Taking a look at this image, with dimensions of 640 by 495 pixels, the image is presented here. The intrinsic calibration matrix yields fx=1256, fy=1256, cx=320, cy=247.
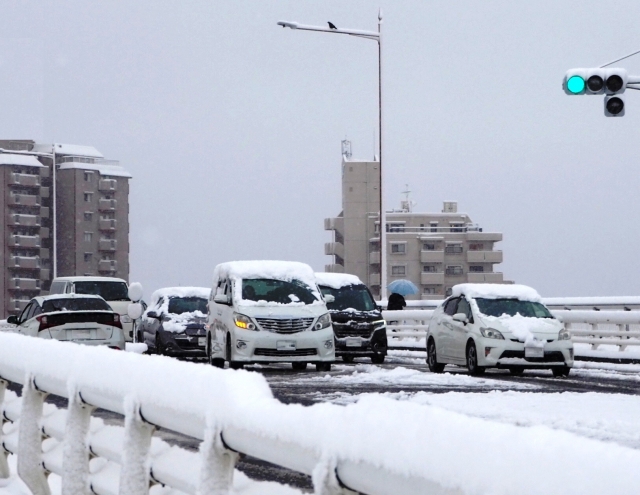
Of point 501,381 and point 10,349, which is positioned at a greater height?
point 10,349

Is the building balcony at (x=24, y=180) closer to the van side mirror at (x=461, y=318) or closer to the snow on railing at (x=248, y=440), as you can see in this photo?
the van side mirror at (x=461, y=318)

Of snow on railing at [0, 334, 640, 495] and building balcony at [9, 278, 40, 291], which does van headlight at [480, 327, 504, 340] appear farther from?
building balcony at [9, 278, 40, 291]

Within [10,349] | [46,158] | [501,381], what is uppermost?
[46,158]

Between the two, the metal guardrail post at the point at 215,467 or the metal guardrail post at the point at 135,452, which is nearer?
the metal guardrail post at the point at 215,467

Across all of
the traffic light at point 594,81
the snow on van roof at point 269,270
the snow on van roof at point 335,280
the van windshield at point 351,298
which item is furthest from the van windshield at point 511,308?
the snow on van roof at point 335,280

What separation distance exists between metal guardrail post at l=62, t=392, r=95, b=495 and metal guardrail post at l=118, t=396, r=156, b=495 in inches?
40.1

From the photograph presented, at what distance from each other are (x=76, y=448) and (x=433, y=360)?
18.1m

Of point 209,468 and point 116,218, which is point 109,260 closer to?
point 116,218

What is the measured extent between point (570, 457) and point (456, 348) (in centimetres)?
2118

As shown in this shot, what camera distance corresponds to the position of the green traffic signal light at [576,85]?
73.2ft

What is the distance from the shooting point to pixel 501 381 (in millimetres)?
20594

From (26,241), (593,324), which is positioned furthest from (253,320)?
(26,241)

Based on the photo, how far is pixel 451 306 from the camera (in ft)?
81.1

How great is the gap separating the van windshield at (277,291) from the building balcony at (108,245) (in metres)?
125
